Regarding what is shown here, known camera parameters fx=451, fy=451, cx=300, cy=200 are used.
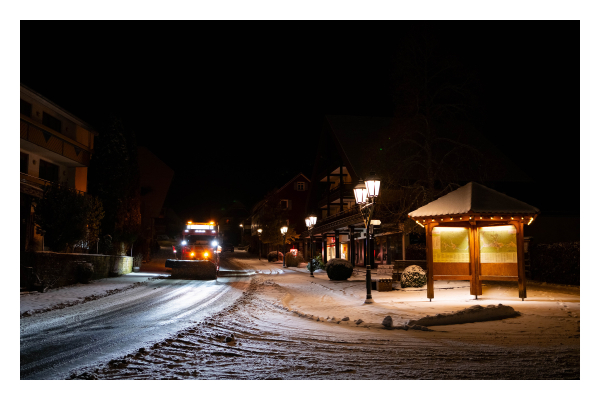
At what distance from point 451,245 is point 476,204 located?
6.58ft

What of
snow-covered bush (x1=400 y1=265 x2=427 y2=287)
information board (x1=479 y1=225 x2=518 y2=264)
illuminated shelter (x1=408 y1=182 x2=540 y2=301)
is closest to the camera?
illuminated shelter (x1=408 y1=182 x2=540 y2=301)

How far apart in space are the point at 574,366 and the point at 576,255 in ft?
43.6

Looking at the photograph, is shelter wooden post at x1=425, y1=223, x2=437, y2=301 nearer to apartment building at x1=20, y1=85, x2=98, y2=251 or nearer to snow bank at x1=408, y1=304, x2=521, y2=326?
snow bank at x1=408, y1=304, x2=521, y2=326

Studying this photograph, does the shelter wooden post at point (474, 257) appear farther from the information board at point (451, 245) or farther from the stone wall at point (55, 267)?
the stone wall at point (55, 267)

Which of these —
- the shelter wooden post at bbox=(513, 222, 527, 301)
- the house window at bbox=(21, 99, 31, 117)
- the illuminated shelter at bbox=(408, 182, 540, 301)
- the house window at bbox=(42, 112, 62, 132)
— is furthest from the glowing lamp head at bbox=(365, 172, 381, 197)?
the house window at bbox=(42, 112, 62, 132)

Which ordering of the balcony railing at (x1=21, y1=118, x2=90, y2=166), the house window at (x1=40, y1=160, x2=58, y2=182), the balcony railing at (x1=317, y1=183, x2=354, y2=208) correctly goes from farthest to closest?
the balcony railing at (x1=317, y1=183, x2=354, y2=208)
the house window at (x1=40, y1=160, x2=58, y2=182)
the balcony railing at (x1=21, y1=118, x2=90, y2=166)

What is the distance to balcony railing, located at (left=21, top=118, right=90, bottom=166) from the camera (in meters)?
23.1

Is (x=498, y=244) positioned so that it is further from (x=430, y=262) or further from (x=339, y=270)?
(x=339, y=270)

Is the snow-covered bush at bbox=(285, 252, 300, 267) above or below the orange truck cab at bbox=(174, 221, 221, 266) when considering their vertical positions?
below

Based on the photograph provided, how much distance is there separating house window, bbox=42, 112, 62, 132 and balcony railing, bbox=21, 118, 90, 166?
1.32 m

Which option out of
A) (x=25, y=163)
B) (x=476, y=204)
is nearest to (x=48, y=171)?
(x=25, y=163)

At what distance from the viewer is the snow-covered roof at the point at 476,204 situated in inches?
504

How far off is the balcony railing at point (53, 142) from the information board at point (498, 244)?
21889 millimetres

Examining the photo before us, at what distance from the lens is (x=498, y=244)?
45.2ft
